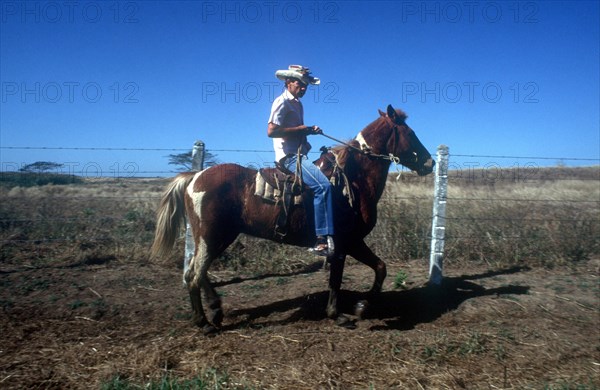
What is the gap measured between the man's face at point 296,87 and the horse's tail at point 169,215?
5.32 ft

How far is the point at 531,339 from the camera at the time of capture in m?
4.59

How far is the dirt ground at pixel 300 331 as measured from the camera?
11.9 ft

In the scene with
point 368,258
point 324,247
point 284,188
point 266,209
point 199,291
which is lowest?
point 199,291

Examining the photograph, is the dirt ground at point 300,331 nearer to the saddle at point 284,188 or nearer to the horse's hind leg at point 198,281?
the horse's hind leg at point 198,281

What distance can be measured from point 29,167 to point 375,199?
7.80 metres

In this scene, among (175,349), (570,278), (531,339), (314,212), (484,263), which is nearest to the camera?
(175,349)

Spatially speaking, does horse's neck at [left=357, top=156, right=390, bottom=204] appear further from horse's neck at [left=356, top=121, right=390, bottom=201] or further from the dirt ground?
the dirt ground

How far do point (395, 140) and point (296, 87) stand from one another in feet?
4.55

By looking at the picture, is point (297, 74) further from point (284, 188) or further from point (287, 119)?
point (284, 188)

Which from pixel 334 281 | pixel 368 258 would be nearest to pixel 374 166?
pixel 368 258

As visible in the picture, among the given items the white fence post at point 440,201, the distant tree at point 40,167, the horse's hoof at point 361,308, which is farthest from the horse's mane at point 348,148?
the distant tree at point 40,167

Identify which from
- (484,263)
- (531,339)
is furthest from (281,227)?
(484,263)

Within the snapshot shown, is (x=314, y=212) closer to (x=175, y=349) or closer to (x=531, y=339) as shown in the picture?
(x=175, y=349)

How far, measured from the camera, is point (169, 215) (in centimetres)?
527
